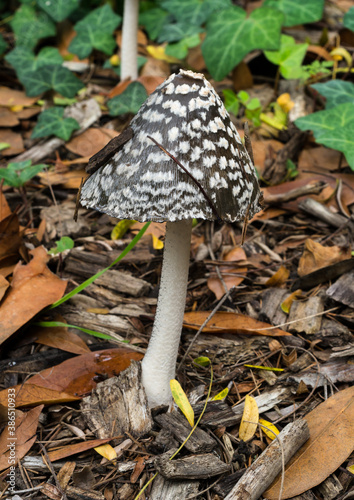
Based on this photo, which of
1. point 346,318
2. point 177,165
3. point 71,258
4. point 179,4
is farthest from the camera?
point 179,4

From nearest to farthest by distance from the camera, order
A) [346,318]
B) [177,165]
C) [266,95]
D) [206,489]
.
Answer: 1. [177,165]
2. [206,489]
3. [346,318]
4. [266,95]

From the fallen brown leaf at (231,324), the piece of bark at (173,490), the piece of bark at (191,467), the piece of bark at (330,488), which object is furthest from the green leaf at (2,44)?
the piece of bark at (330,488)

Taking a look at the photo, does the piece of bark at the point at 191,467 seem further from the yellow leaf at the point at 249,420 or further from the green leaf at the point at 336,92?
the green leaf at the point at 336,92

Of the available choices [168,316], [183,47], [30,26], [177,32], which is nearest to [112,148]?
[168,316]

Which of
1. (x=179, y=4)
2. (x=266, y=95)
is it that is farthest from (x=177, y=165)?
(x=179, y=4)

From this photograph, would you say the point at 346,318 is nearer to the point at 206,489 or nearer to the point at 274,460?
the point at 274,460

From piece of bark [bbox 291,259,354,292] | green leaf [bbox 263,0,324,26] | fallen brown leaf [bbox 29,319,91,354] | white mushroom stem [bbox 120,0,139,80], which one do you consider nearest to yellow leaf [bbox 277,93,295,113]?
green leaf [bbox 263,0,324,26]

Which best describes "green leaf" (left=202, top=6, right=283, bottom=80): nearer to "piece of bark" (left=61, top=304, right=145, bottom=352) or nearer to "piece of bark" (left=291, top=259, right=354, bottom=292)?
"piece of bark" (left=291, top=259, right=354, bottom=292)
